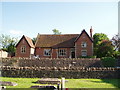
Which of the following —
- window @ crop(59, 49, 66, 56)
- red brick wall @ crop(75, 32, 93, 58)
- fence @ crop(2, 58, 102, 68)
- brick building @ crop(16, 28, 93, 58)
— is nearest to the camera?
fence @ crop(2, 58, 102, 68)

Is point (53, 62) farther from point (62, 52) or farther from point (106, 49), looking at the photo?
point (106, 49)

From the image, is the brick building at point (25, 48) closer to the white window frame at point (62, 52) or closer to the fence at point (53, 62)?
the white window frame at point (62, 52)

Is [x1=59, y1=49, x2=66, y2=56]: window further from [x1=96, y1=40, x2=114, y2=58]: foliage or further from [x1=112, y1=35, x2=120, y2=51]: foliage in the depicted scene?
[x1=112, y1=35, x2=120, y2=51]: foliage

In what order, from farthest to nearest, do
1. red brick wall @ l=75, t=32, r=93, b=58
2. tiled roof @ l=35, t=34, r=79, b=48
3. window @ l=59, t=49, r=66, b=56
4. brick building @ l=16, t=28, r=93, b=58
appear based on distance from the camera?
tiled roof @ l=35, t=34, r=79, b=48 < window @ l=59, t=49, r=66, b=56 < brick building @ l=16, t=28, r=93, b=58 < red brick wall @ l=75, t=32, r=93, b=58

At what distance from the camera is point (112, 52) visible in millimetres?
40688

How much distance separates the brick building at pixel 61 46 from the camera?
3962 centimetres

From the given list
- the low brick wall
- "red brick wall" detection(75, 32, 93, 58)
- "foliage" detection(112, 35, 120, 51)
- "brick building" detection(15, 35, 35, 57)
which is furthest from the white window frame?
the low brick wall

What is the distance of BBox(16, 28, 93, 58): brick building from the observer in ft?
130

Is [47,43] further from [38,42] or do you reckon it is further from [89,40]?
[89,40]

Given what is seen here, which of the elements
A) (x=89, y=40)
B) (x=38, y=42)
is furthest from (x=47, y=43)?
(x=89, y=40)

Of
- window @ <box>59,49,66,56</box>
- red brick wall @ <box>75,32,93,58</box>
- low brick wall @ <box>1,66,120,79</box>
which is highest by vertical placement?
red brick wall @ <box>75,32,93,58</box>

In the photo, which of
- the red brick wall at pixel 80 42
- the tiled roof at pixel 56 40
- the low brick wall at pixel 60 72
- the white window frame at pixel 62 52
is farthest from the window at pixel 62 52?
the low brick wall at pixel 60 72

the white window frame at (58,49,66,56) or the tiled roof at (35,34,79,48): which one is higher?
the tiled roof at (35,34,79,48)

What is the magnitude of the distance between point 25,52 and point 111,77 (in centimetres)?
2870
